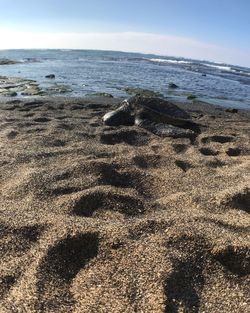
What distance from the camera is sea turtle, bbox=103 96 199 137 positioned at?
405 inches

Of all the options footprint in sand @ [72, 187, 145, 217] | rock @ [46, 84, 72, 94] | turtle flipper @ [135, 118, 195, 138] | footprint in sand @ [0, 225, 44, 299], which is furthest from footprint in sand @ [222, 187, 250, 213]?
rock @ [46, 84, 72, 94]

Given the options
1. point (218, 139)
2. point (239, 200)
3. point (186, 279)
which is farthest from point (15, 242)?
point (218, 139)

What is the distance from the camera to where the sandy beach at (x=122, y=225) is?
3713 millimetres

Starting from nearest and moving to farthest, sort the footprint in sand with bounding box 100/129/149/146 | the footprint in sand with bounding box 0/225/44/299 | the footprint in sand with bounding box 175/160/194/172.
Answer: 1. the footprint in sand with bounding box 0/225/44/299
2. the footprint in sand with bounding box 175/160/194/172
3. the footprint in sand with bounding box 100/129/149/146

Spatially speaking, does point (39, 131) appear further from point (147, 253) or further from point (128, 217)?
point (147, 253)

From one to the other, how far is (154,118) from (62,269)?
776cm

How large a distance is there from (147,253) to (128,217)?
3.25ft

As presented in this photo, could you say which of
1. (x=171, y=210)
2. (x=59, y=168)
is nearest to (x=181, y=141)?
(x=59, y=168)

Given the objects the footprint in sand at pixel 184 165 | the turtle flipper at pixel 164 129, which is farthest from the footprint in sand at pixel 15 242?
the turtle flipper at pixel 164 129

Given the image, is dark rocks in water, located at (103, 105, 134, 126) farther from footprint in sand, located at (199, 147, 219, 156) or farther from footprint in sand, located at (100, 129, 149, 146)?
footprint in sand, located at (199, 147, 219, 156)

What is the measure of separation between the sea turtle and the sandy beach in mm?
1179

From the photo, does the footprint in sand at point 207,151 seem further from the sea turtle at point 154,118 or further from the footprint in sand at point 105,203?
the footprint in sand at point 105,203

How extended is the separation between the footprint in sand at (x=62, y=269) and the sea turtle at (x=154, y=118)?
19.0ft

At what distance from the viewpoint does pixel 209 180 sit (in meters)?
6.76
